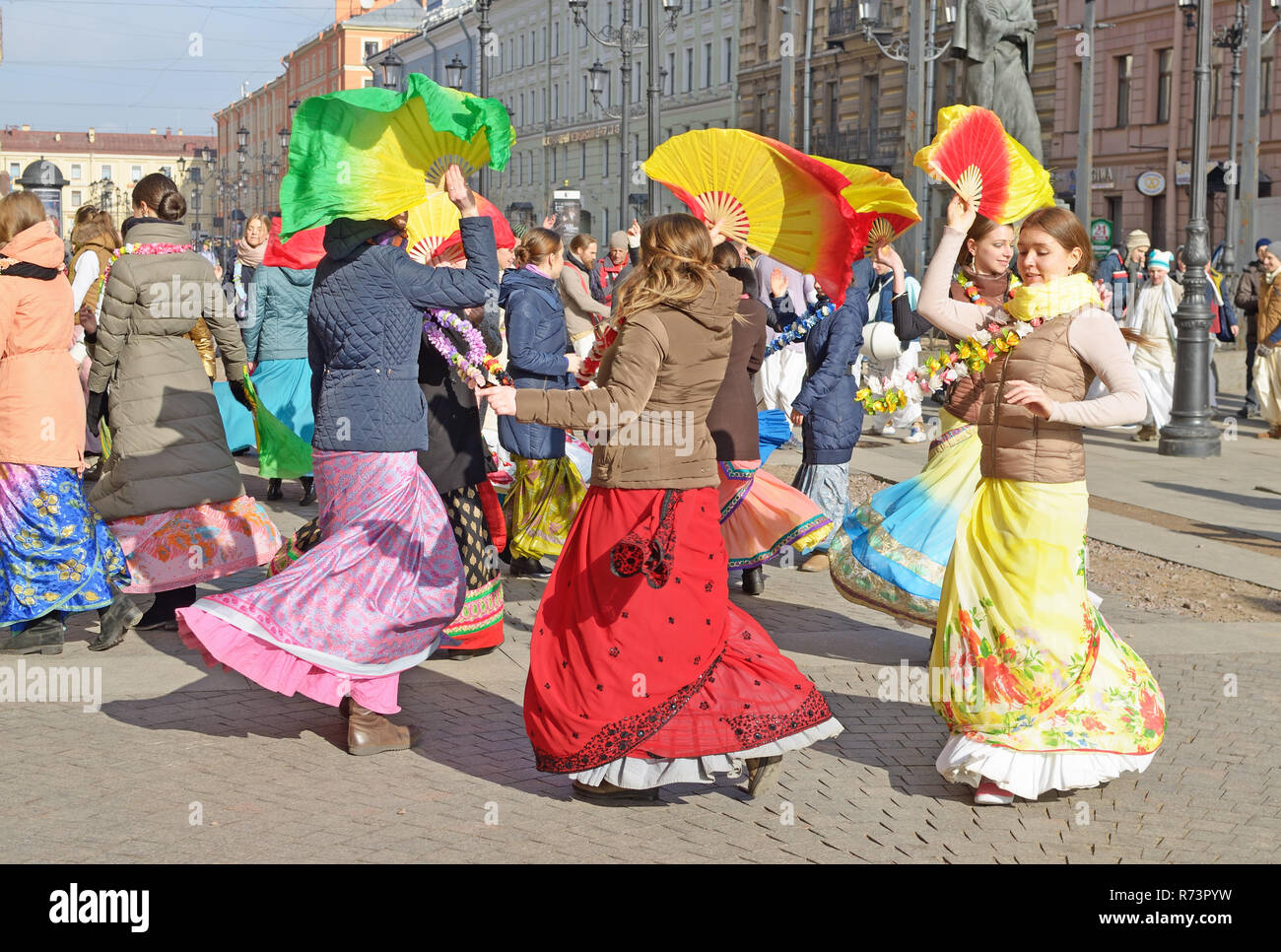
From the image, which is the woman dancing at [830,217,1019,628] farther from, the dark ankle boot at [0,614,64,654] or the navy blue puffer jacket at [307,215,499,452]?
the dark ankle boot at [0,614,64,654]

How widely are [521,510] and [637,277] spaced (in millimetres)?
4365

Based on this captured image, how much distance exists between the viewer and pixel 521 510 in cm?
922

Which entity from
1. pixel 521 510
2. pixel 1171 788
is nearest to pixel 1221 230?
pixel 521 510

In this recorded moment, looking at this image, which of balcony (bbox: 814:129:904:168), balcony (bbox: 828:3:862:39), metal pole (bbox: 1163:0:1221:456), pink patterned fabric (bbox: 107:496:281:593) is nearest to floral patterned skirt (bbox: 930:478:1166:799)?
pink patterned fabric (bbox: 107:496:281:593)

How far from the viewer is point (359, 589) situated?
568 centimetres

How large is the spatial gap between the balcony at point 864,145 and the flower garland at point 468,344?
44.1 metres

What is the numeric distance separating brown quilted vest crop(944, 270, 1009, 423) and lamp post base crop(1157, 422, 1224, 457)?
828cm

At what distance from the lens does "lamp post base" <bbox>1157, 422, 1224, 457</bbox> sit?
14789 mm

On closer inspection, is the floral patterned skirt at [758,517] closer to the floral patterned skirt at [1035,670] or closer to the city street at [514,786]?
the city street at [514,786]

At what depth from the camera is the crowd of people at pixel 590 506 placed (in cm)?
502

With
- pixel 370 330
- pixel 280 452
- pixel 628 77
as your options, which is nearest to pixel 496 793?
pixel 370 330

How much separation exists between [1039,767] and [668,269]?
196 centimetres
